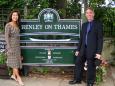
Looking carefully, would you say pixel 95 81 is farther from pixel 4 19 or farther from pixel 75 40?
pixel 4 19

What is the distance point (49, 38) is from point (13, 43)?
0.93m

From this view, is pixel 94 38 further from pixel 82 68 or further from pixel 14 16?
pixel 14 16

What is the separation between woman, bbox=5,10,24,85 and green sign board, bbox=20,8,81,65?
1.08ft

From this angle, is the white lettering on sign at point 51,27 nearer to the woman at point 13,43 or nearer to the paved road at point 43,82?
the woman at point 13,43

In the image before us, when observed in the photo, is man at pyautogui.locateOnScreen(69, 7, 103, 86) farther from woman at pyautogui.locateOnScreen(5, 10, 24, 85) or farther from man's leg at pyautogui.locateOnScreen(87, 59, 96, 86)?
woman at pyautogui.locateOnScreen(5, 10, 24, 85)

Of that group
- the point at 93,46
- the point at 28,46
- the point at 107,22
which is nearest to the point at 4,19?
the point at 28,46

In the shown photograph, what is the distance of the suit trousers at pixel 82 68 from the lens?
8.32m

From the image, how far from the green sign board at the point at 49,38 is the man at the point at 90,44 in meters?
0.45

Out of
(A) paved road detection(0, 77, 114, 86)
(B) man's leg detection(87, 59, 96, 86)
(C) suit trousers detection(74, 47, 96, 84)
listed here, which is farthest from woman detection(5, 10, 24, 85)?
(B) man's leg detection(87, 59, 96, 86)

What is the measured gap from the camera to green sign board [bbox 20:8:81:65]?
8.94 meters

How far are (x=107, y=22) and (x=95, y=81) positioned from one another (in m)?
2.62

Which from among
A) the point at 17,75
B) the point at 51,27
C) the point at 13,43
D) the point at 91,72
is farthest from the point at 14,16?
the point at 91,72

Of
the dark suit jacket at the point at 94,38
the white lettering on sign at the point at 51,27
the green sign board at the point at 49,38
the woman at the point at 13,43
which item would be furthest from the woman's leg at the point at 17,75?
the dark suit jacket at the point at 94,38

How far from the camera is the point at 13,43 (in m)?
8.61
